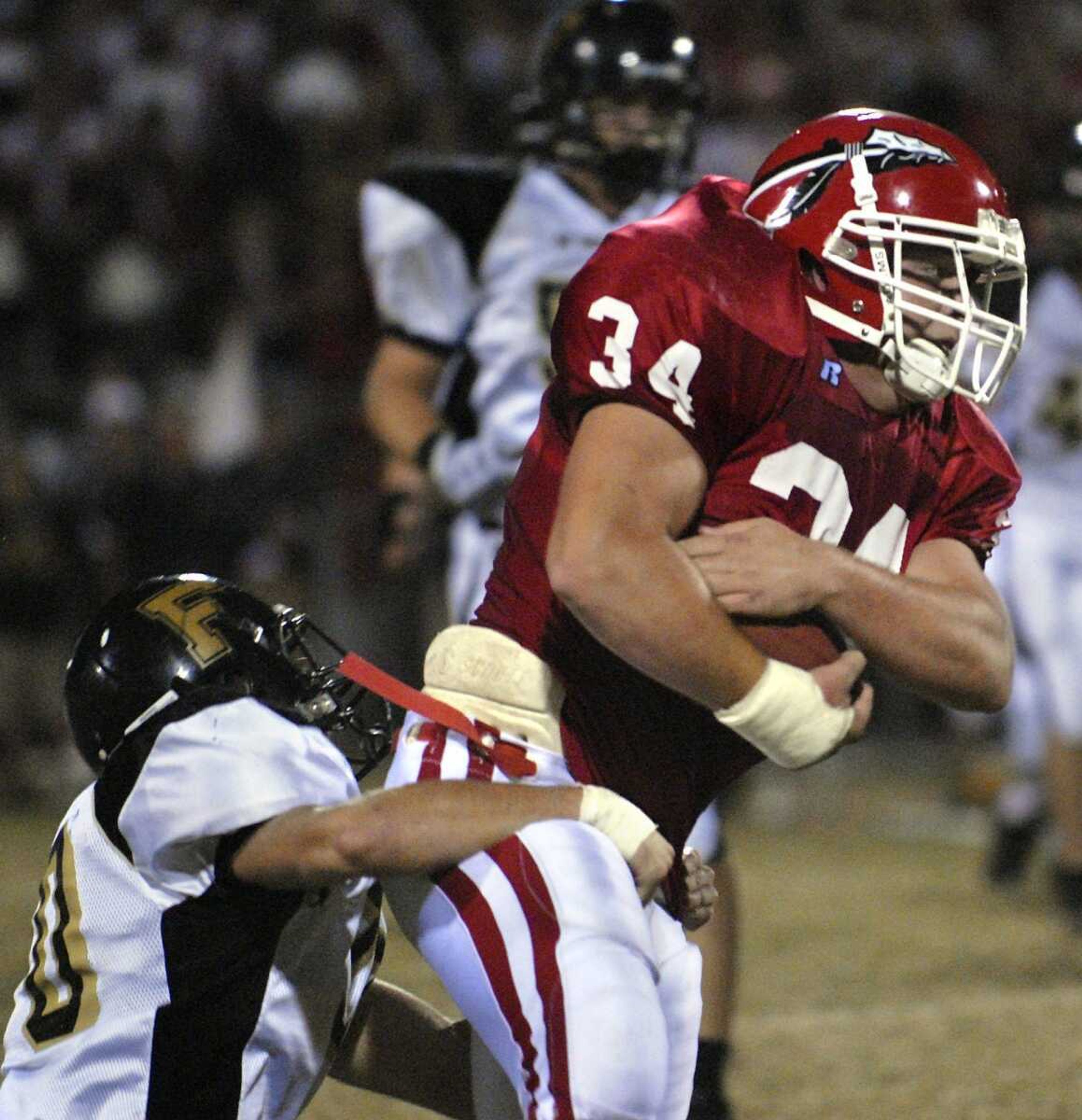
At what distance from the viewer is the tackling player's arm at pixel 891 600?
6.63 ft

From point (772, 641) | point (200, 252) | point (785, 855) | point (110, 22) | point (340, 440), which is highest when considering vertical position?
point (772, 641)

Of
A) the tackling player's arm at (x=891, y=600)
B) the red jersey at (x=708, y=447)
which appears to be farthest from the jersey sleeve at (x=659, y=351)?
the tackling player's arm at (x=891, y=600)

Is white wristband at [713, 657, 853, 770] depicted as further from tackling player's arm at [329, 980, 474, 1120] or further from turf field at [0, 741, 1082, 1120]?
turf field at [0, 741, 1082, 1120]

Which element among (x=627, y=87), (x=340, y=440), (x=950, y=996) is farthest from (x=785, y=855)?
(x=627, y=87)

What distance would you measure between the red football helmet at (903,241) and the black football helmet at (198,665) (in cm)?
71

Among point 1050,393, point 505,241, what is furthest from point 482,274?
point 1050,393

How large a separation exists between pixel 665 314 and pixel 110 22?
7.14 meters

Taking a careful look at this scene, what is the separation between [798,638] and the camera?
2.12m

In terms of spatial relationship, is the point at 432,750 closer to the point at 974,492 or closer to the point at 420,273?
the point at 974,492

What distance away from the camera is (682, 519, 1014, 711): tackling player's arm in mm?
2020

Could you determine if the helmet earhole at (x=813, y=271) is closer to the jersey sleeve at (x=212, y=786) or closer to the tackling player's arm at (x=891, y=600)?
the tackling player's arm at (x=891, y=600)

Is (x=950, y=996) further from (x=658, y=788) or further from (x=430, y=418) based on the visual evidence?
(x=658, y=788)

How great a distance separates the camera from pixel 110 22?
8.47 meters

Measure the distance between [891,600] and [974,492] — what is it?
31cm
